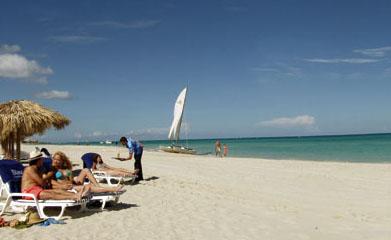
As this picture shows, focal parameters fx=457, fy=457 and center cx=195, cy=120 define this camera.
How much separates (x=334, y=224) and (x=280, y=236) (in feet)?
5.53

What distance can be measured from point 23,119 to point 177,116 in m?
29.7

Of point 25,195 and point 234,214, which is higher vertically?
point 25,195

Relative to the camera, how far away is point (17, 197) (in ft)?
26.7

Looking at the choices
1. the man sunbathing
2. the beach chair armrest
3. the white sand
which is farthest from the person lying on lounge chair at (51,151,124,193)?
the beach chair armrest

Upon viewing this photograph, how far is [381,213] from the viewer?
972 cm

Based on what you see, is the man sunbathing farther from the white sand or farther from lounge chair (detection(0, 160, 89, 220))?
the white sand

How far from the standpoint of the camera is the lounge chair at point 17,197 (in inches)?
299

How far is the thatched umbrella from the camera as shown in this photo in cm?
1321

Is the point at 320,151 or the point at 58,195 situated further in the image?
the point at 320,151

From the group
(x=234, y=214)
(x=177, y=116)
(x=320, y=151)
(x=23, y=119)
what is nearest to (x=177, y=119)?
(x=177, y=116)

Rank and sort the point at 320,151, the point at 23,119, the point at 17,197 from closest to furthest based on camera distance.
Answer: the point at 17,197 < the point at 23,119 < the point at 320,151

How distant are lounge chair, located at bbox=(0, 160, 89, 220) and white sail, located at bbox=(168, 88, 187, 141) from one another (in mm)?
33950

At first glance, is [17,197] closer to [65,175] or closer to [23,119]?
[65,175]

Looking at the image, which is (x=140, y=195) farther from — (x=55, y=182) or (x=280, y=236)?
(x=280, y=236)
